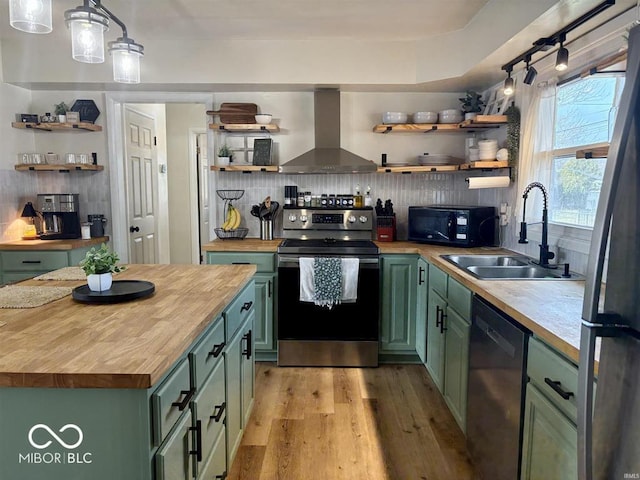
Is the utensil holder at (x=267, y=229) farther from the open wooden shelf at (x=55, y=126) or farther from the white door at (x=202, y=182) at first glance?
the white door at (x=202, y=182)

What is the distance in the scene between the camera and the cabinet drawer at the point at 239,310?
6.51 feet

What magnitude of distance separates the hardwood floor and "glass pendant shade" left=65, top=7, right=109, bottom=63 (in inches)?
77.4

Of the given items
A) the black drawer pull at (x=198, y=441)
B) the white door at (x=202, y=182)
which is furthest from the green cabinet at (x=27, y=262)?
the black drawer pull at (x=198, y=441)

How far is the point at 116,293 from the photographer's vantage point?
1.80m

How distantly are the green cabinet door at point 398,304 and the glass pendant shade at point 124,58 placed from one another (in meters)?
2.12

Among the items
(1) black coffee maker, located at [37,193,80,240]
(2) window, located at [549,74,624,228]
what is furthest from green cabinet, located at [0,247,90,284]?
(2) window, located at [549,74,624,228]

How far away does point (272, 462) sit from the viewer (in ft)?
7.51

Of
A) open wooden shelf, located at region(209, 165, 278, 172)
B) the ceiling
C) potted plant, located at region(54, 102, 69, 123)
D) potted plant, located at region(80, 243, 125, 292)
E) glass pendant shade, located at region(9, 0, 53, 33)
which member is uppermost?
the ceiling

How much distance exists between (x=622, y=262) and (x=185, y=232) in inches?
213

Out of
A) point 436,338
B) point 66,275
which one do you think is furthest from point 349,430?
point 66,275

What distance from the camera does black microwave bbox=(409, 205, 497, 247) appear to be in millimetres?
3344

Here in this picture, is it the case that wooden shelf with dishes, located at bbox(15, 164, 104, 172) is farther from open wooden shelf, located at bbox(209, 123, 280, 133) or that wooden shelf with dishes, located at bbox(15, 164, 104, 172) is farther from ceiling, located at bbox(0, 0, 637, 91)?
open wooden shelf, located at bbox(209, 123, 280, 133)

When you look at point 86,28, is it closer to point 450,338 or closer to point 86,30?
point 86,30

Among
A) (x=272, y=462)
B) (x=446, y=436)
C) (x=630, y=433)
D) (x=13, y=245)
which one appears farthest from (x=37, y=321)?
(x=13, y=245)
